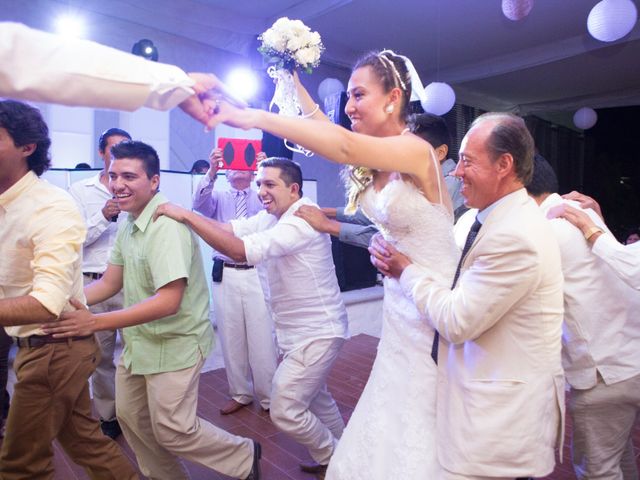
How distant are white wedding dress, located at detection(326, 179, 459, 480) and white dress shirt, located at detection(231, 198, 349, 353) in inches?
33.3

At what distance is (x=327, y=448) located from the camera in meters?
2.60

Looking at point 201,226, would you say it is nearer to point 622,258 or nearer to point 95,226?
point 95,226

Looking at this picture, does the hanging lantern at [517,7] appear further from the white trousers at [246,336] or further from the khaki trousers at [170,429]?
the khaki trousers at [170,429]

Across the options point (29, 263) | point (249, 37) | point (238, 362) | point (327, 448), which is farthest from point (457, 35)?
point (29, 263)

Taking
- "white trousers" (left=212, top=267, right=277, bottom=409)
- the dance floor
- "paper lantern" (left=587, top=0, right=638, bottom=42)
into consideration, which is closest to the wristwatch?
the dance floor

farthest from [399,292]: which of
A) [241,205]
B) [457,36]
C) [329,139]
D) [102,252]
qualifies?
[457,36]

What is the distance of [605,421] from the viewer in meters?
1.94

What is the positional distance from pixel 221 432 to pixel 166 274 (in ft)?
2.72

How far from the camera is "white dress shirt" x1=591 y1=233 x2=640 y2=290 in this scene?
1797mm

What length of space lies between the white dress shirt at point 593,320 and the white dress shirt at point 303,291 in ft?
3.74

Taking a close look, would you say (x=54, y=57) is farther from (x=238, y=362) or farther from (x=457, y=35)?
(x=457, y=35)

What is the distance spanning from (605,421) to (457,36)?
6.69 metres

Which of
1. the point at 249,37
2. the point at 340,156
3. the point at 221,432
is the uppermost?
the point at 249,37

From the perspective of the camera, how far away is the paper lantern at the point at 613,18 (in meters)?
4.78
